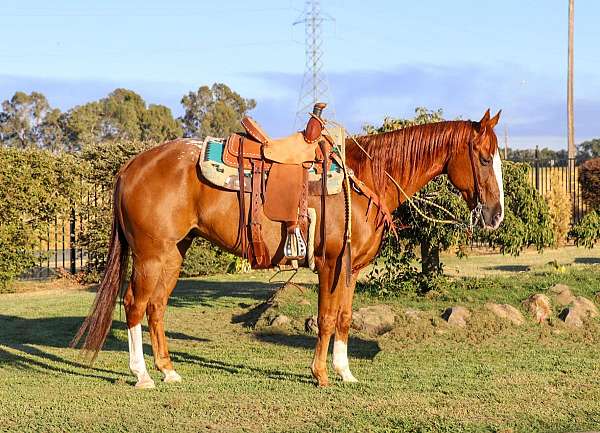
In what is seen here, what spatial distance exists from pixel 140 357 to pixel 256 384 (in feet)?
3.32

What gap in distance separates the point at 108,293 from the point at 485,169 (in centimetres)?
341

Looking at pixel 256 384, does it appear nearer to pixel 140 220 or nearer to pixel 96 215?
pixel 140 220

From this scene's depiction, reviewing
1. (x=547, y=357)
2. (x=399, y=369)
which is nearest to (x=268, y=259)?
(x=399, y=369)

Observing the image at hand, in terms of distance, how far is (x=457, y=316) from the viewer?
9242mm

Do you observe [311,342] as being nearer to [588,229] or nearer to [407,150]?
[407,150]

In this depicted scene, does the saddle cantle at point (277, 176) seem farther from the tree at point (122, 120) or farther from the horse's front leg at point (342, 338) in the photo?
the tree at point (122, 120)

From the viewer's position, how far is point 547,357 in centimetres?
798

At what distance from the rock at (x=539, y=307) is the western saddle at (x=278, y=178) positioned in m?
3.87

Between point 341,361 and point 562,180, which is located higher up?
point 562,180

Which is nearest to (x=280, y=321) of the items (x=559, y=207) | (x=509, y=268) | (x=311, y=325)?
(x=311, y=325)

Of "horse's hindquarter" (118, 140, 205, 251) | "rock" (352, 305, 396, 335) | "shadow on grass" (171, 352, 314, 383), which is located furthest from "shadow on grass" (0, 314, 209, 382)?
"rock" (352, 305, 396, 335)

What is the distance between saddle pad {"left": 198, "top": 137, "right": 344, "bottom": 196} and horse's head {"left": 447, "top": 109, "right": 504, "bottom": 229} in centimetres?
103

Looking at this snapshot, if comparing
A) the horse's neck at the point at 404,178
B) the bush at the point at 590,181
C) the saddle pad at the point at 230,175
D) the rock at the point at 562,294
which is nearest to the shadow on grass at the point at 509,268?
the rock at the point at 562,294

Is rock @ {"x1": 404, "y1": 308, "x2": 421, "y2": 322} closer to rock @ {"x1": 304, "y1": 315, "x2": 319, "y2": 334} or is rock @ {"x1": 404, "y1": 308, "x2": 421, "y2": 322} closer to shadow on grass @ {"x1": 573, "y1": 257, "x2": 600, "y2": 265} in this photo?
rock @ {"x1": 304, "y1": 315, "x2": 319, "y2": 334}
